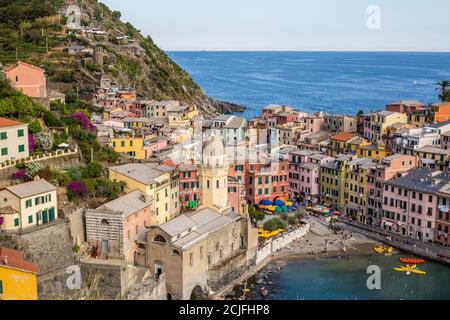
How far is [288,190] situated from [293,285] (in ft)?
46.6

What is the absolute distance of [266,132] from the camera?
57562 millimetres

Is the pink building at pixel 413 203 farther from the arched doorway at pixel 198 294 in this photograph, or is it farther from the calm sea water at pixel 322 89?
Result: the calm sea water at pixel 322 89

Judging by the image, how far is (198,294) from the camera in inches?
1170

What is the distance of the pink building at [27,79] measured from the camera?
4034cm

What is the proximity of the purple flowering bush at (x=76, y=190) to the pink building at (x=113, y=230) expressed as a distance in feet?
6.45

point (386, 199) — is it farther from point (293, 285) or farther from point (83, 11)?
point (83, 11)

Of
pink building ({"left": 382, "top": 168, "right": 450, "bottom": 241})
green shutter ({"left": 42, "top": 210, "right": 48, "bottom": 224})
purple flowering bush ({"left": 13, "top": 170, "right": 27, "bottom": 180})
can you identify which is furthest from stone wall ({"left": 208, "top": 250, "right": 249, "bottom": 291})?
pink building ({"left": 382, "top": 168, "right": 450, "bottom": 241})

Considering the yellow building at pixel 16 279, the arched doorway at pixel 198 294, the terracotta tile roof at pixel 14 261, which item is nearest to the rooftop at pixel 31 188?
the terracotta tile roof at pixel 14 261

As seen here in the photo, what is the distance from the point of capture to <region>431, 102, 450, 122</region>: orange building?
5459cm

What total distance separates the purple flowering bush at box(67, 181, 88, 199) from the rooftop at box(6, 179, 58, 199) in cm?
195

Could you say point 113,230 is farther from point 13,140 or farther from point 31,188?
point 13,140

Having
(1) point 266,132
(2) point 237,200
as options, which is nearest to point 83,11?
(1) point 266,132

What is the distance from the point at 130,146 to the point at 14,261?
64.8 feet

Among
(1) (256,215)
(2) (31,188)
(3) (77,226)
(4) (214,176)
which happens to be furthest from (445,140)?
(2) (31,188)
